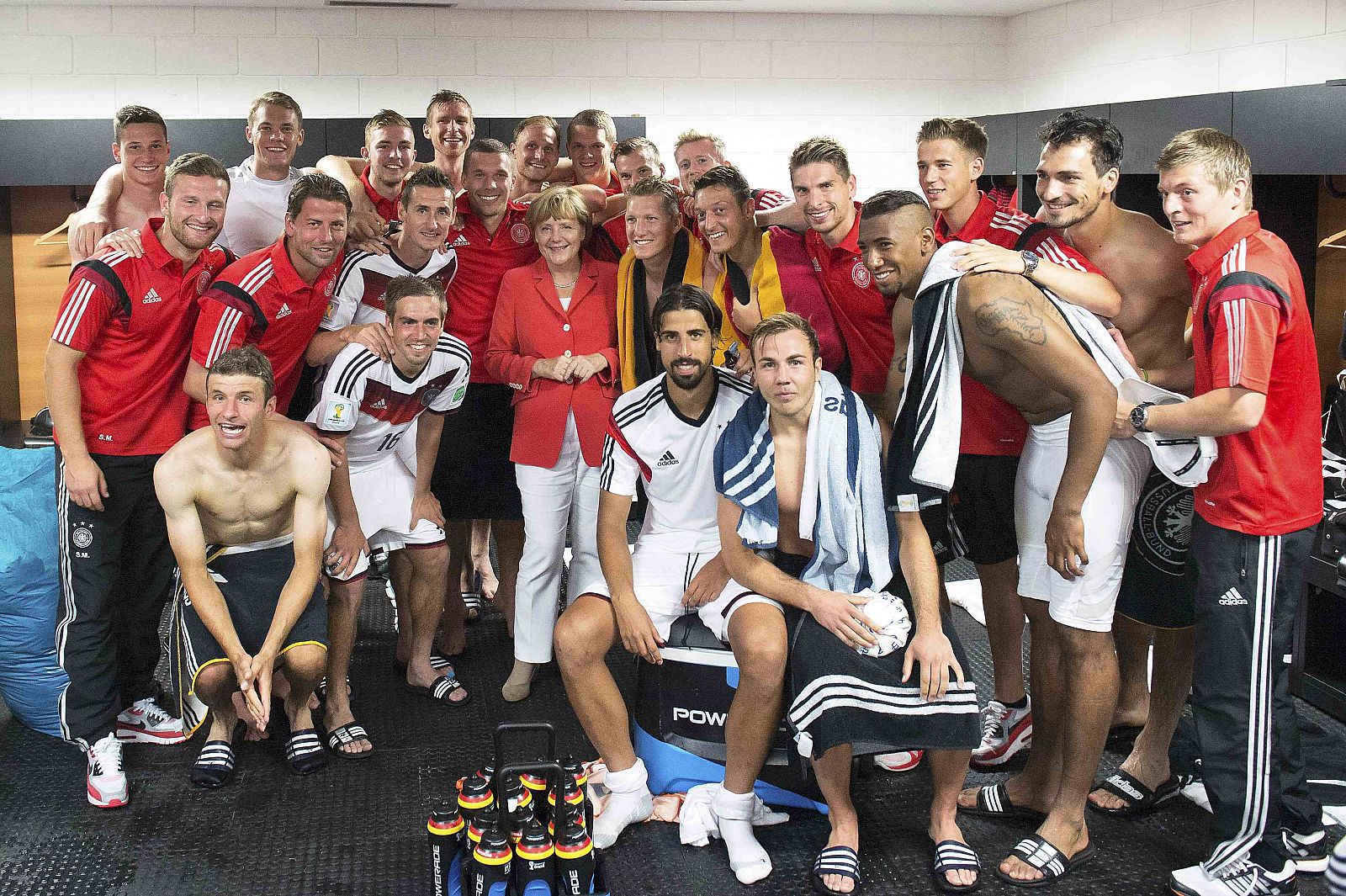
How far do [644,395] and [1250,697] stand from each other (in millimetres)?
1578

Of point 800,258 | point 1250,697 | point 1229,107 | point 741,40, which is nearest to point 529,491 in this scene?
point 800,258

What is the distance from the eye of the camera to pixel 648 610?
117 inches

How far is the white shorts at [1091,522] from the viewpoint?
2588 millimetres

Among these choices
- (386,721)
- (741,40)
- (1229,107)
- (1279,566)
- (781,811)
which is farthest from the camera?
(741,40)

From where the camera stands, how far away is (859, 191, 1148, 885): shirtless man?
2455mm

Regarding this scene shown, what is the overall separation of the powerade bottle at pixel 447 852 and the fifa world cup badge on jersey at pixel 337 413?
4.52 feet

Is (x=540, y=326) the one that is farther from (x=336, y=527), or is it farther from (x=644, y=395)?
(x=336, y=527)

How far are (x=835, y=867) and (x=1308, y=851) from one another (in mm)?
1073

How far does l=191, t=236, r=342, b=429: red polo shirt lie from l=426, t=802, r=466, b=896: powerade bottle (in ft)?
4.94

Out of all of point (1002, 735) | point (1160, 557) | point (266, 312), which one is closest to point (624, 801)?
point (1002, 735)

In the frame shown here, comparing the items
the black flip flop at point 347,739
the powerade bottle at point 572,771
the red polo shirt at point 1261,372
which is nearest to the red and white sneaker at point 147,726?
the black flip flop at point 347,739

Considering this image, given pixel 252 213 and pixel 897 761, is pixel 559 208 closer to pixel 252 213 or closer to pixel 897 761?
pixel 252 213

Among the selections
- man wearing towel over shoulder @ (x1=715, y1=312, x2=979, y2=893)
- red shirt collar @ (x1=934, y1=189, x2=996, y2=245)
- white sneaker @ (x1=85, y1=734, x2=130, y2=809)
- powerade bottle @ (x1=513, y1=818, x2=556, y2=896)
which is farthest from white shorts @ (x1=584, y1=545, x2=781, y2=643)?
white sneaker @ (x1=85, y1=734, x2=130, y2=809)

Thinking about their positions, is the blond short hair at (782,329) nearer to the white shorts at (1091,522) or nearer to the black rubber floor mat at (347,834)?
the white shorts at (1091,522)
